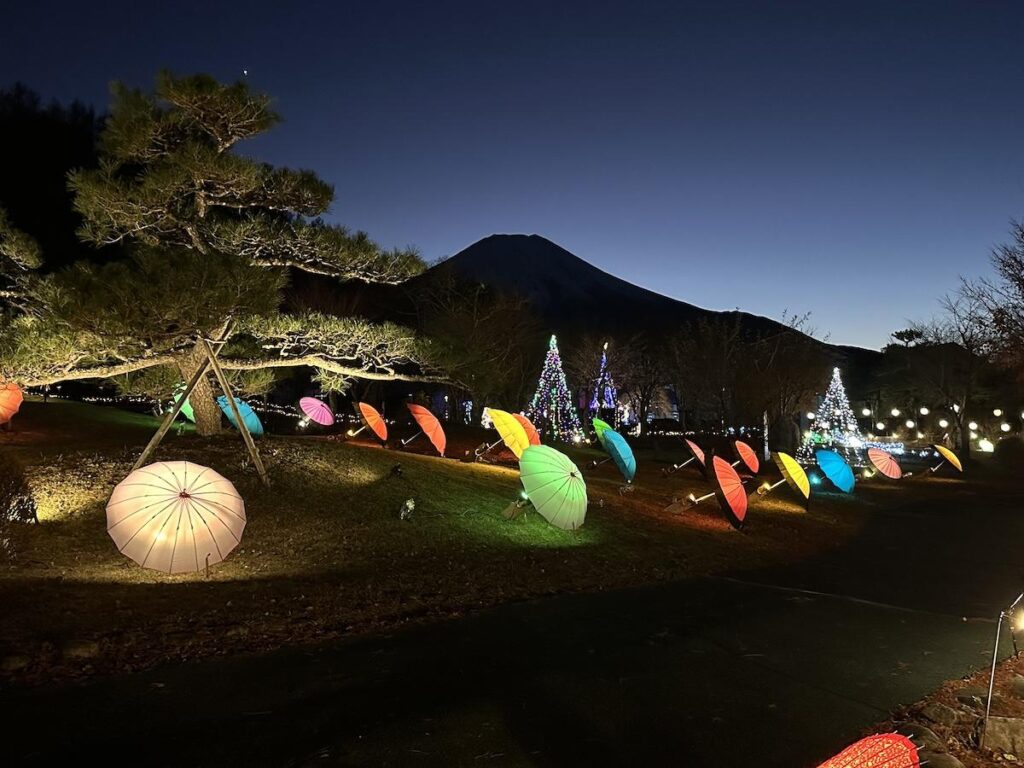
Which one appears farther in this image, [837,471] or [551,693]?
[837,471]

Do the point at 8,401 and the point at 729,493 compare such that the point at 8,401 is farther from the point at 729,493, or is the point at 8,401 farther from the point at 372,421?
the point at 729,493

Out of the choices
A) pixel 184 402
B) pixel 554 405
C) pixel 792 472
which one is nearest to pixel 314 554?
pixel 184 402

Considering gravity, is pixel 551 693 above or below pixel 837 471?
below

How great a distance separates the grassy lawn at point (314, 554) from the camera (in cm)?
670

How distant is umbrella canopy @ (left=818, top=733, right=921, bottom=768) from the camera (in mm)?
3211

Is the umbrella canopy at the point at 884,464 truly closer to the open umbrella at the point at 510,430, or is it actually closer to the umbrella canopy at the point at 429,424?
→ the open umbrella at the point at 510,430

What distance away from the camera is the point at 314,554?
31.9 feet

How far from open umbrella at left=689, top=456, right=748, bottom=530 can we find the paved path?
14.9ft

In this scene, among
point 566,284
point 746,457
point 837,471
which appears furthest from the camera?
point 566,284

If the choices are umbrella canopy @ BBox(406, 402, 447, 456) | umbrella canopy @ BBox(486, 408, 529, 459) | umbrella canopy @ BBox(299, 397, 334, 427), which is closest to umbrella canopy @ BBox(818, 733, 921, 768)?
umbrella canopy @ BBox(486, 408, 529, 459)

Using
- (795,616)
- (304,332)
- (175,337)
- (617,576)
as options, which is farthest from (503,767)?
(304,332)

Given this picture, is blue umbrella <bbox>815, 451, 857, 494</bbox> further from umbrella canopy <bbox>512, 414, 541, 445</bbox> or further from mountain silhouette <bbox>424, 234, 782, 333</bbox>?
mountain silhouette <bbox>424, 234, 782, 333</bbox>

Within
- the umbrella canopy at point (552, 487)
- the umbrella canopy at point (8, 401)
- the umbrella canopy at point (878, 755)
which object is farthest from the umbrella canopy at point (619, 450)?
the umbrella canopy at point (8, 401)

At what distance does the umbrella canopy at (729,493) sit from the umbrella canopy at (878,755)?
10.8 metres
